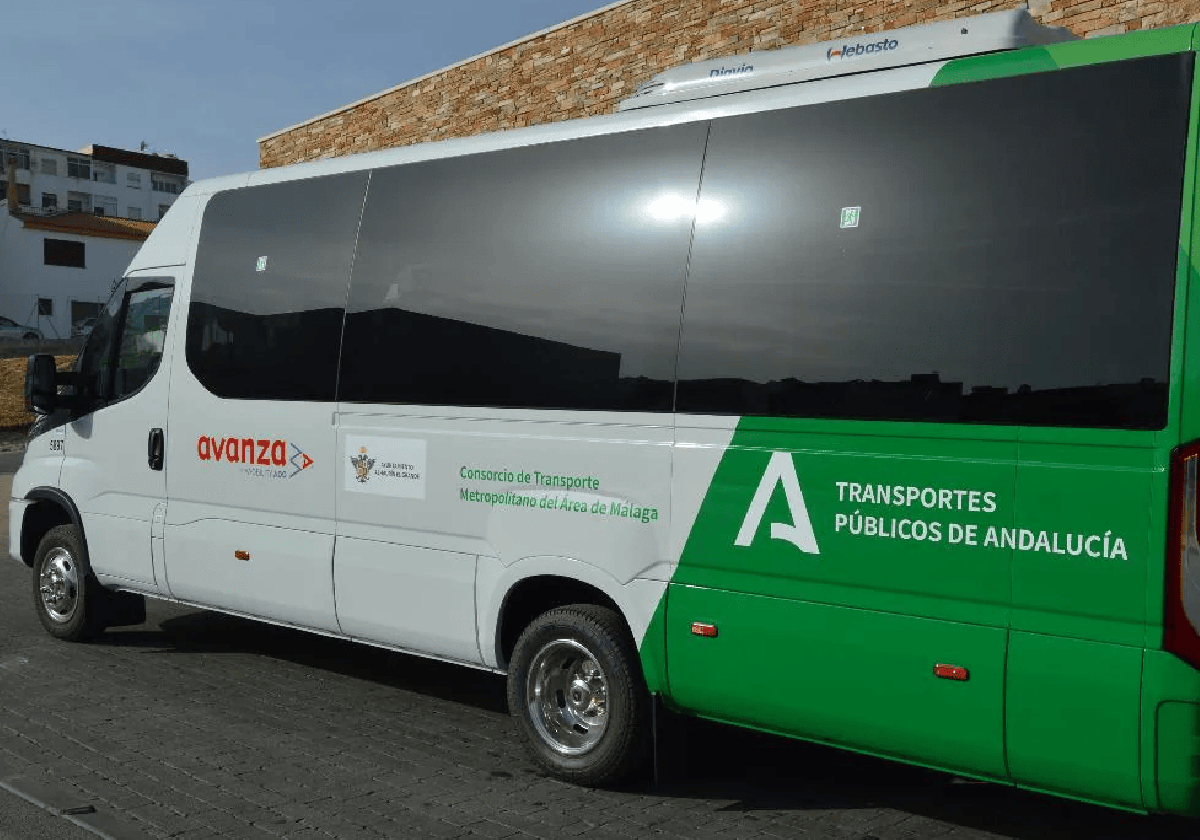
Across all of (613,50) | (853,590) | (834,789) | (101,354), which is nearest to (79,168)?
(613,50)

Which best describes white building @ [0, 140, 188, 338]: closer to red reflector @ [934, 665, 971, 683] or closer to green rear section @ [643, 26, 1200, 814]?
green rear section @ [643, 26, 1200, 814]

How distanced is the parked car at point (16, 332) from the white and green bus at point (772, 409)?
5452 cm

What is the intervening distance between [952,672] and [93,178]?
3672 inches

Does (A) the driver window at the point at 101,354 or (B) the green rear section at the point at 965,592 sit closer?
(B) the green rear section at the point at 965,592

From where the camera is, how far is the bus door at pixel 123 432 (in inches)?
314

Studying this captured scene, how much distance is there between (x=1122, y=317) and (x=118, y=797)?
4333mm

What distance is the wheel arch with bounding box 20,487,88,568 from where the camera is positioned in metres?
8.79

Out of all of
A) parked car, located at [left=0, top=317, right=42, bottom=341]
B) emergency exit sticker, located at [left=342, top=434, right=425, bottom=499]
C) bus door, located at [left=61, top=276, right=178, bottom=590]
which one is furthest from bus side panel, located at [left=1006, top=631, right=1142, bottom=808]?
parked car, located at [left=0, top=317, right=42, bottom=341]

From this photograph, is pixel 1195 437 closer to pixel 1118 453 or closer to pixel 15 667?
pixel 1118 453

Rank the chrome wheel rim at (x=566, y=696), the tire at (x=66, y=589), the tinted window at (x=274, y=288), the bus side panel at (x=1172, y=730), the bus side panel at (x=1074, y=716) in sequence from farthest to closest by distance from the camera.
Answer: the tire at (x=66, y=589) < the tinted window at (x=274, y=288) < the chrome wheel rim at (x=566, y=696) < the bus side panel at (x=1074, y=716) < the bus side panel at (x=1172, y=730)

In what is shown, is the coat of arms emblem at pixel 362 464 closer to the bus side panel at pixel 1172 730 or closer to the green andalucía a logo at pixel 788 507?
the green andalucía a logo at pixel 788 507

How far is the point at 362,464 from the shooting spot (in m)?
6.64

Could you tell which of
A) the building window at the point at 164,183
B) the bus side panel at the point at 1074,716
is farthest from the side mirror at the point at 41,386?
the building window at the point at 164,183

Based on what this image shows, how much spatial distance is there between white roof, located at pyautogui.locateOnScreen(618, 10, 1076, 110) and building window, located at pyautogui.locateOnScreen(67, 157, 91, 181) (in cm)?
8986
